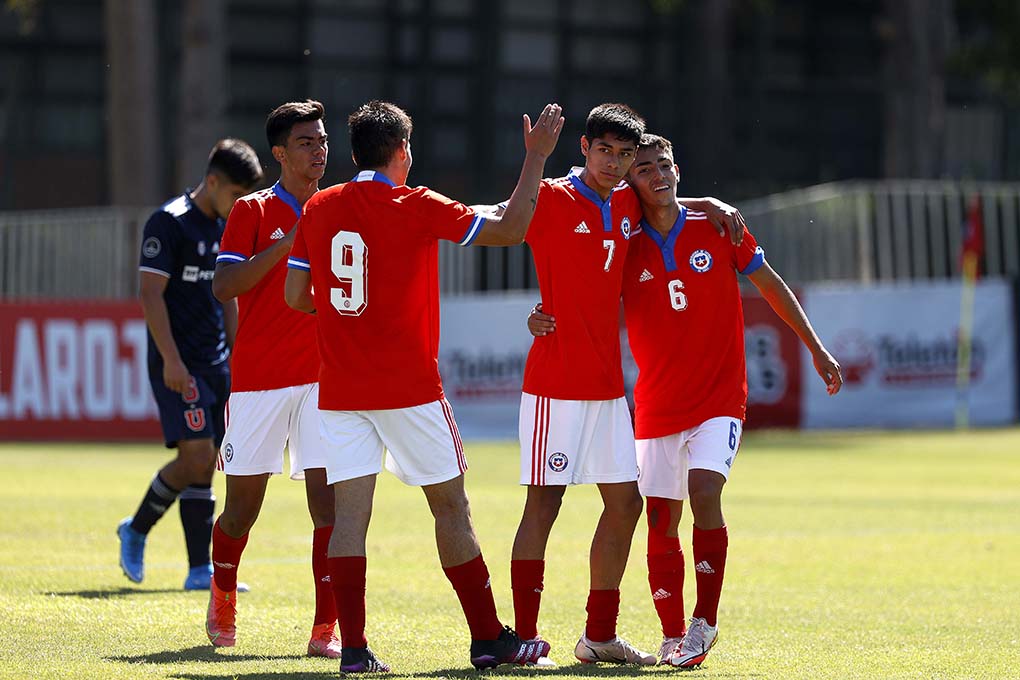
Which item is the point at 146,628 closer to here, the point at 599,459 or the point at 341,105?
the point at 599,459

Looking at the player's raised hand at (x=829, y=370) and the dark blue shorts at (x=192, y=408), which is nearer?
the player's raised hand at (x=829, y=370)

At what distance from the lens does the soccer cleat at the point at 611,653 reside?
23.7ft

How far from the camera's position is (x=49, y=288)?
916 inches

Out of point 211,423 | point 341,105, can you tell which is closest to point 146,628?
point 211,423

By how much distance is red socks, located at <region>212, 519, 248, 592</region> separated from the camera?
784cm

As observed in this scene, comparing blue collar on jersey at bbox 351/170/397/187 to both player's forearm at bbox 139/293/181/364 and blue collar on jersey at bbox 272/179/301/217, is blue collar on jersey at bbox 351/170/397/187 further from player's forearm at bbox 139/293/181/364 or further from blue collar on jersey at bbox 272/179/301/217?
player's forearm at bbox 139/293/181/364

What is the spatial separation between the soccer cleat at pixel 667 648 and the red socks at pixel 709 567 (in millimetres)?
149

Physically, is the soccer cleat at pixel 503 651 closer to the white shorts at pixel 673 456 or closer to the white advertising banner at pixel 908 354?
the white shorts at pixel 673 456

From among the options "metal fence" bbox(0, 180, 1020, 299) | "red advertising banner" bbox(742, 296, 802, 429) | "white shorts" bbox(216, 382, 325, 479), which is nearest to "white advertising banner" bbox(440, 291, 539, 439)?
"metal fence" bbox(0, 180, 1020, 299)

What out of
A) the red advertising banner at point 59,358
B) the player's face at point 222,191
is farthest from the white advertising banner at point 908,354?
the player's face at point 222,191

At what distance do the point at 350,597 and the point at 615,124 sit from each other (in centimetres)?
217

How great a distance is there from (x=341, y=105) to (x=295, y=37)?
10.6 feet

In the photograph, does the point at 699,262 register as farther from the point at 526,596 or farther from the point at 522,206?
the point at 526,596

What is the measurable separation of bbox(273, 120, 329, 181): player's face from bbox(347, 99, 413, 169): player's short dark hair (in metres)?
0.85
